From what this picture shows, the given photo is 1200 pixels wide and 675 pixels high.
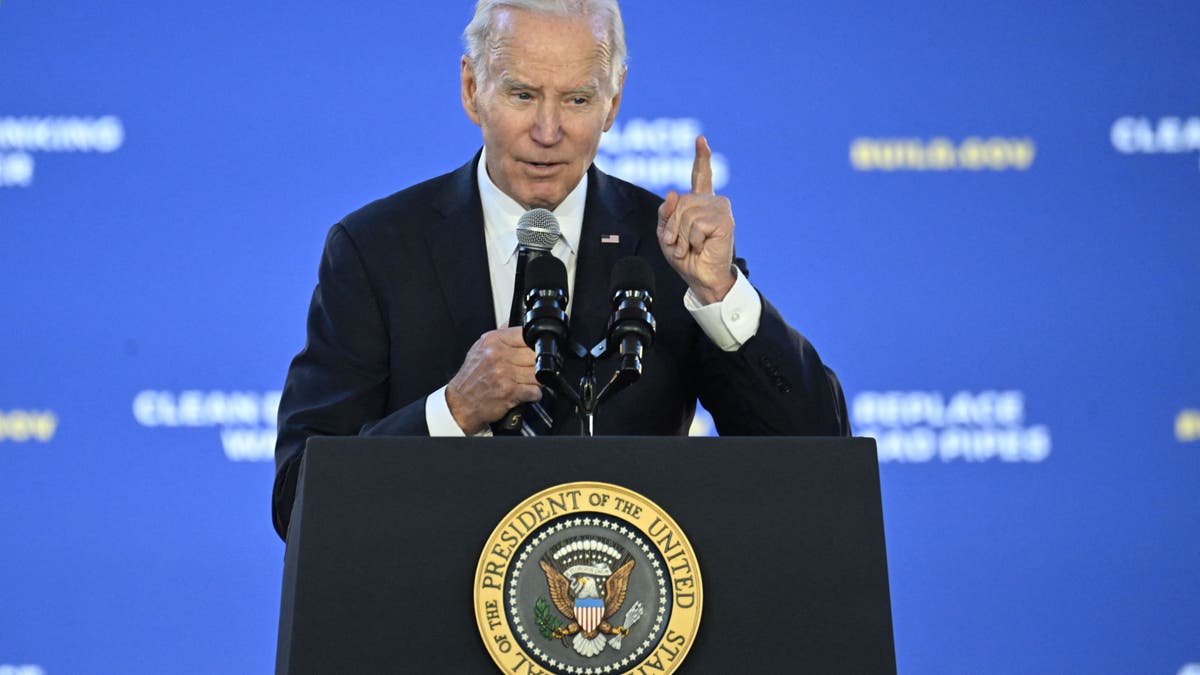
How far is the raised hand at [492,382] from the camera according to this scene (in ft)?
5.99

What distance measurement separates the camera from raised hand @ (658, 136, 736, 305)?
1954 millimetres

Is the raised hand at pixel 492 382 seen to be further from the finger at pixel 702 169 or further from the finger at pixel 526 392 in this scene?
the finger at pixel 702 169

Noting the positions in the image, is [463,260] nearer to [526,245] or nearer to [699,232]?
[526,245]

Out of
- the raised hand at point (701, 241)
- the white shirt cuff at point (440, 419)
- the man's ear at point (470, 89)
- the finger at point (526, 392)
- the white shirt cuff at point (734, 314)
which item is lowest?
the white shirt cuff at point (440, 419)

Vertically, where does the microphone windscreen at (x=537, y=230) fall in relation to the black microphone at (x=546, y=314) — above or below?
above

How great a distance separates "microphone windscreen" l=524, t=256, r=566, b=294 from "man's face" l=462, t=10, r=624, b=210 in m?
0.62


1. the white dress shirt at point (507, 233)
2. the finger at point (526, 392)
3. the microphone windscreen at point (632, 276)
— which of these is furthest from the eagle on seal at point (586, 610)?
the white dress shirt at point (507, 233)

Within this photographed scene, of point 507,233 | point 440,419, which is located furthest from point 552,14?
point 440,419

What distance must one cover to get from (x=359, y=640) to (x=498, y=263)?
103cm

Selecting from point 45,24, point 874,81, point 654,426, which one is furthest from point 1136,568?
point 45,24

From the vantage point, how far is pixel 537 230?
1982mm

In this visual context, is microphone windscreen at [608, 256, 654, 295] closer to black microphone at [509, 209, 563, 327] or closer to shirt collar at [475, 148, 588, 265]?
black microphone at [509, 209, 563, 327]

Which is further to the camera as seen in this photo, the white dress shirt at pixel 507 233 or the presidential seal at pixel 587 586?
the white dress shirt at pixel 507 233

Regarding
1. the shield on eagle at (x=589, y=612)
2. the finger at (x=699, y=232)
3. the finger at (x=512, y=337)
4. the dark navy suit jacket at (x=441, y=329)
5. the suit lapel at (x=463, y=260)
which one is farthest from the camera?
the suit lapel at (x=463, y=260)
